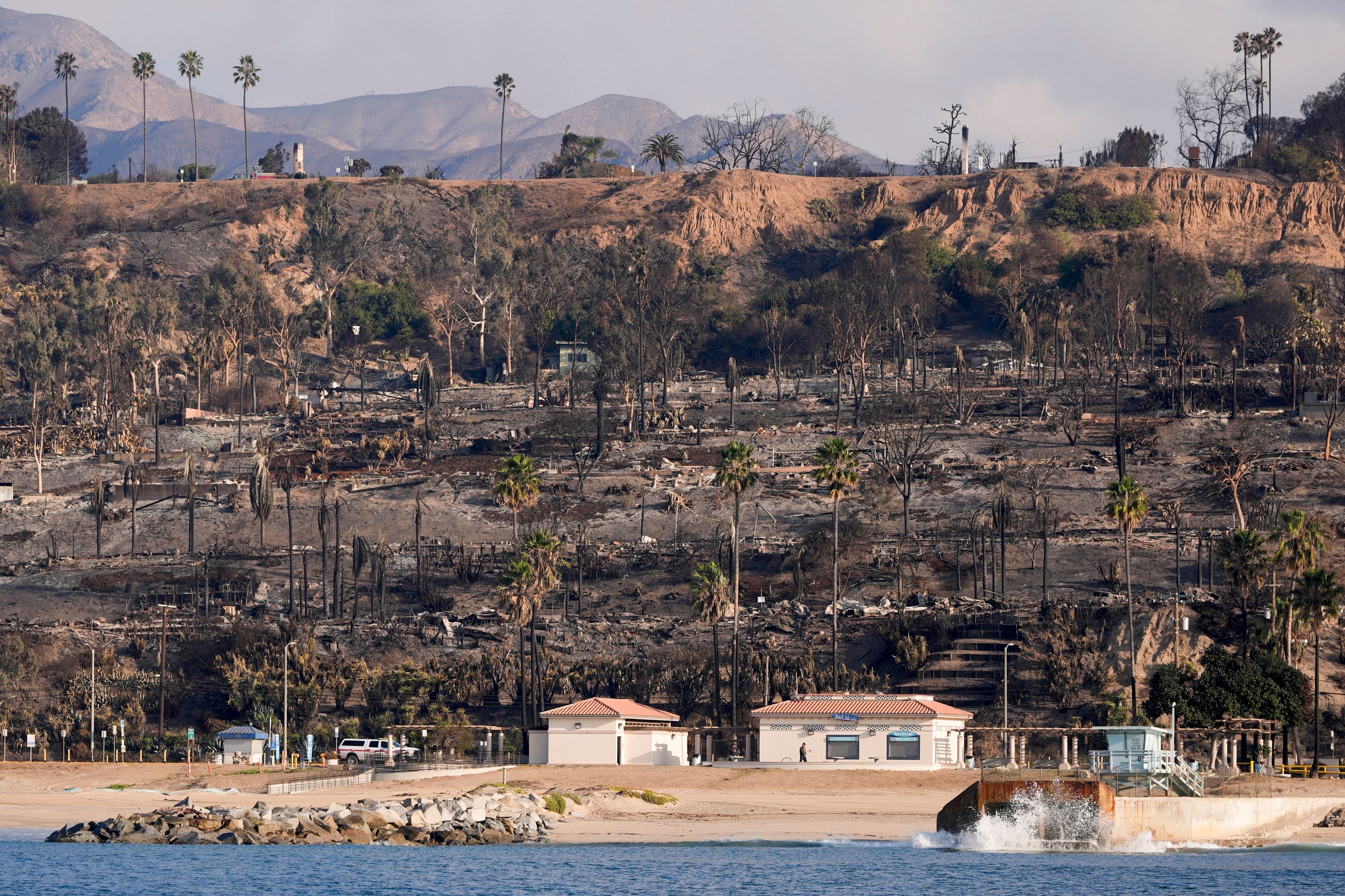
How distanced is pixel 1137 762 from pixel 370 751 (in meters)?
37.6

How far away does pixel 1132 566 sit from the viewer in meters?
97.2

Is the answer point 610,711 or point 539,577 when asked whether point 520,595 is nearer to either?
point 539,577

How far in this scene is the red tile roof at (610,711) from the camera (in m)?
72.2

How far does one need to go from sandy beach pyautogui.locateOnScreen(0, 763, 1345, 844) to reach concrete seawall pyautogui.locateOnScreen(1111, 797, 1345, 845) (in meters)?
0.73

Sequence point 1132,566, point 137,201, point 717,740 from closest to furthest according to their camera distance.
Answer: point 717,740
point 1132,566
point 137,201

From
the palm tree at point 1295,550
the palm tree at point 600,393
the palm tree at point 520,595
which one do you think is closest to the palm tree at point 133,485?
the palm tree at point 600,393

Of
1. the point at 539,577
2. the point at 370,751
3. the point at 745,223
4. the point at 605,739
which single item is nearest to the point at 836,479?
the point at 539,577

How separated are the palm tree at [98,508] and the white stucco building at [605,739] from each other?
149ft

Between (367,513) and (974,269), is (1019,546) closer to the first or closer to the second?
(367,513)

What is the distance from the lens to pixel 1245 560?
79500 mm

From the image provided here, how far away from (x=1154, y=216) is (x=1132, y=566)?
313 ft

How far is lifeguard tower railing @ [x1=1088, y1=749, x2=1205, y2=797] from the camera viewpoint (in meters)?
48.3

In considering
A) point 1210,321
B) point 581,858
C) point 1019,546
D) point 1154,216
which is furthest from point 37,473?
point 1154,216

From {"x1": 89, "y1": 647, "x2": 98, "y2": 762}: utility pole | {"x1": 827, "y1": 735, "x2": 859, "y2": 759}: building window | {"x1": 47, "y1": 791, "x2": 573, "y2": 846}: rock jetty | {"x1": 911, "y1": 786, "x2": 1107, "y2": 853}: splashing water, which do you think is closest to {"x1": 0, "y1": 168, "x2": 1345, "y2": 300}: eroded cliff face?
{"x1": 89, "y1": 647, "x2": 98, "y2": 762}: utility pole
